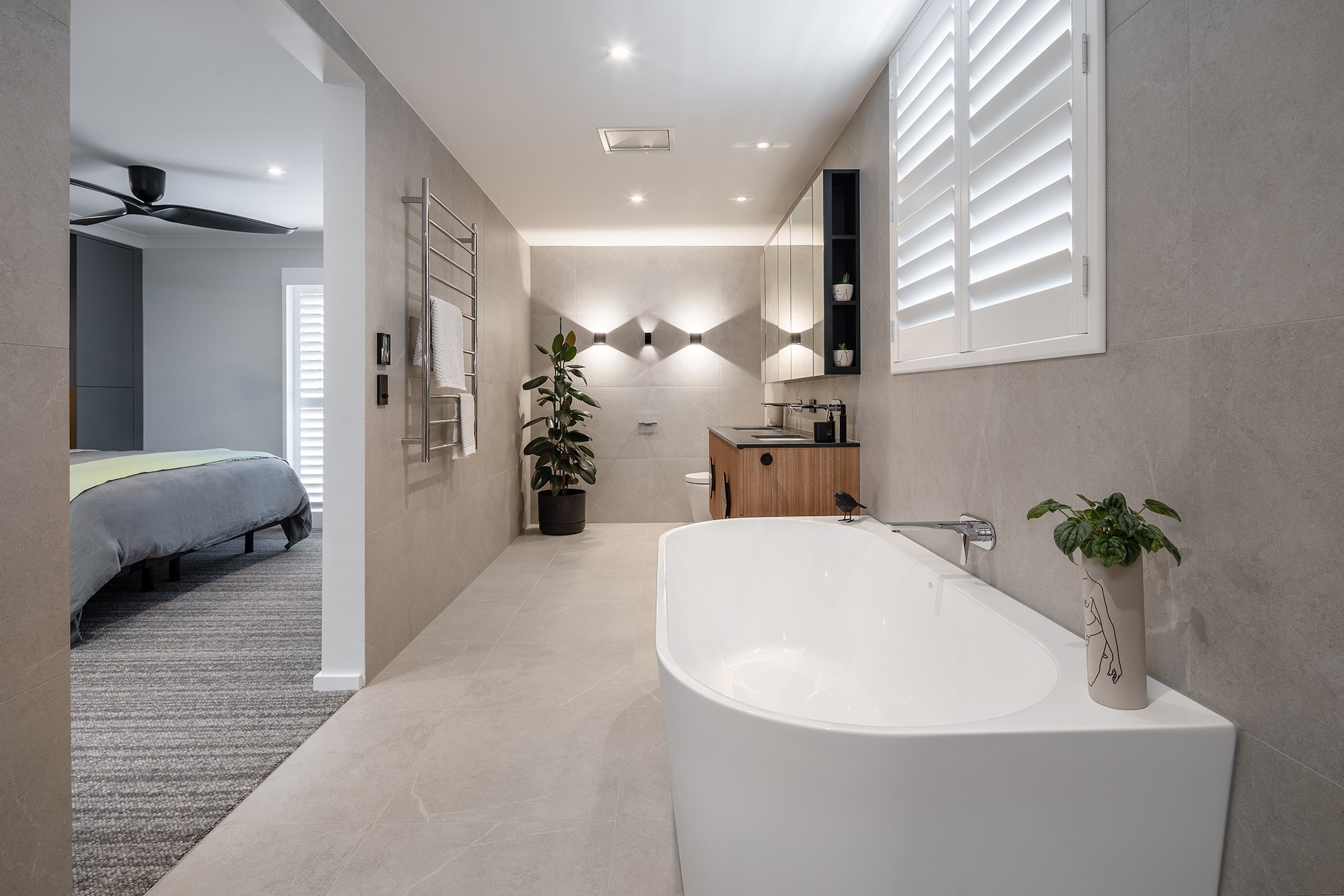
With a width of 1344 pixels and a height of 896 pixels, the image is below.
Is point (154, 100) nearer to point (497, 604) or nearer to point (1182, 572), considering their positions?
point (497, 604)

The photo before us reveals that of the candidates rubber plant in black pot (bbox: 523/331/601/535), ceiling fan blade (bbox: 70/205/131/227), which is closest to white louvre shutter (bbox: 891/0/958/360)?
rubber plant in black pot (bbox: 523/331/601/535)

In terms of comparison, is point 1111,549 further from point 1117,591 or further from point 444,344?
point 444,344

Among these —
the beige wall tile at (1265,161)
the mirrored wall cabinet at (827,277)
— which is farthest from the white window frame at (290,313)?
the beige wall tile at (1265,161)

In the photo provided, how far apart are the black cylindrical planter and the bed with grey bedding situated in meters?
1.66

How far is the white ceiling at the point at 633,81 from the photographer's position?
89.0 inches

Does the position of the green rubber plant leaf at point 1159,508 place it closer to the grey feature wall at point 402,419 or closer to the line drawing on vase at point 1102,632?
the line drawing on vase at point 1102,632

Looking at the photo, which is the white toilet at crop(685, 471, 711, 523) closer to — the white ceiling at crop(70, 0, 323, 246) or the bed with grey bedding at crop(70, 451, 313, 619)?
the bed with grey bedding at crop(70, 451, 313, 619)

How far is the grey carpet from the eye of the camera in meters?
1.67

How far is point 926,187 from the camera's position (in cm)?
216

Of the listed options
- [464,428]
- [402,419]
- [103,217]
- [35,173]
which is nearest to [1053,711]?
[35,173]

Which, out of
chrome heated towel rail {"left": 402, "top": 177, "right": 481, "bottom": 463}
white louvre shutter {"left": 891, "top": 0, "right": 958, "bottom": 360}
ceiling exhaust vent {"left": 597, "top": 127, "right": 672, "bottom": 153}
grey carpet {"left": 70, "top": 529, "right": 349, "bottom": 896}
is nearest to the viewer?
grey carpet {"left": 70, "top": 529, "right": 349, "bottom": 896}

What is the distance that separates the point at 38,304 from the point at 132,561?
2.73 m

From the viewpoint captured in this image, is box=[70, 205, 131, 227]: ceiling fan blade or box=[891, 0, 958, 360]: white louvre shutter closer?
box=[891, 0, 958, 360]: white louvre shutter

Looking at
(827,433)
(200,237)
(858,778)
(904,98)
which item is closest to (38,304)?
(858,778)
